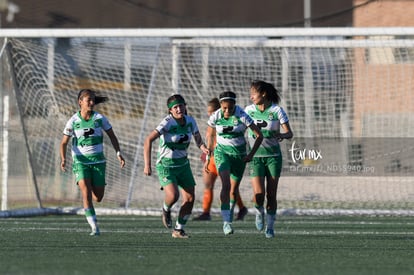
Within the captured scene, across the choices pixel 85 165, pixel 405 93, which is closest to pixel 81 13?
pixel 405 93

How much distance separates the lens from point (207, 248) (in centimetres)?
1315

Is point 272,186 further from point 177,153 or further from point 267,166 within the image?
point 177,153

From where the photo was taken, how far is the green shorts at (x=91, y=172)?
14969 millimetres

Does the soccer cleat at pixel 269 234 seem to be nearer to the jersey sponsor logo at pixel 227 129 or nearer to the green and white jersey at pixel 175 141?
the green and white jersey at pixel 175 141

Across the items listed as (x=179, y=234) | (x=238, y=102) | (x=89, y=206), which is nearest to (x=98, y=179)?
(x=89, y=206)

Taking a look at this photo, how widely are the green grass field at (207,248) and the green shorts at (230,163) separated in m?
0.84

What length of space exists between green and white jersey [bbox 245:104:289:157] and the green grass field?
1.07m

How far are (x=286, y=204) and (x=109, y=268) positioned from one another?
1066 centimetres

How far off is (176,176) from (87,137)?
1.23 metres

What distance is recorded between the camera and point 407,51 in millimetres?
20781

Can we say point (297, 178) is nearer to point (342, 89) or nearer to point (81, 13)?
point (342, 89)

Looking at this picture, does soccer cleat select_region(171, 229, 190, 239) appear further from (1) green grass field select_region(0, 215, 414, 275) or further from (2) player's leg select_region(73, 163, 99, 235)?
(2) player's leg select_region(73, 163, 99, 235)

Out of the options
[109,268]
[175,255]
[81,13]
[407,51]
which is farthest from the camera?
[81,13]

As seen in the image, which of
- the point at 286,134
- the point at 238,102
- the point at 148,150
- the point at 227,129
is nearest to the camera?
the point at 148,150
